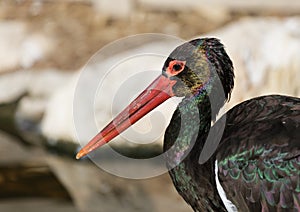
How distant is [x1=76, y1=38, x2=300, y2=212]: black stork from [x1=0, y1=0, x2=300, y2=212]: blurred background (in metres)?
1.90

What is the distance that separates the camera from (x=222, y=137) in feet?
12.9

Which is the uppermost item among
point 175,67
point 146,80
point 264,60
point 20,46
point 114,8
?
point 175,67

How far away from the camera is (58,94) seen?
24.9 ft

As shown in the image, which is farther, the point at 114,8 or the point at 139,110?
the point at 114,8

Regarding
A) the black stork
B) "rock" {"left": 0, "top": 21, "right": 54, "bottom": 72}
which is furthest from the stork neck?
"rock" {"left": 0, "top": 21, "right": 54, "bottom": 72}

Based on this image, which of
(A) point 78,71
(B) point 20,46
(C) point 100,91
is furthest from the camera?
(B) point 20,46

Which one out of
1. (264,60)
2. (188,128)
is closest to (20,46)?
(264,60)

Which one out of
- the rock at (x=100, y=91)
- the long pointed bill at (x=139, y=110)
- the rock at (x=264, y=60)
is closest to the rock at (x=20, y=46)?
the rock at (x=100, y=91)

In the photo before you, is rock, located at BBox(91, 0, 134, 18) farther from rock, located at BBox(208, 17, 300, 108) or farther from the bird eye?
the bird eye

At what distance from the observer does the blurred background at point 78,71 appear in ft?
21.3

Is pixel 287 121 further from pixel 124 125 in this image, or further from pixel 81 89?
pixel 81 89

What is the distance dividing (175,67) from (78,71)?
4016mm

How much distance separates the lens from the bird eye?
13.3 feet

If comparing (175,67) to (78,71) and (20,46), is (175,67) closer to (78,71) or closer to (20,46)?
(78,71)
